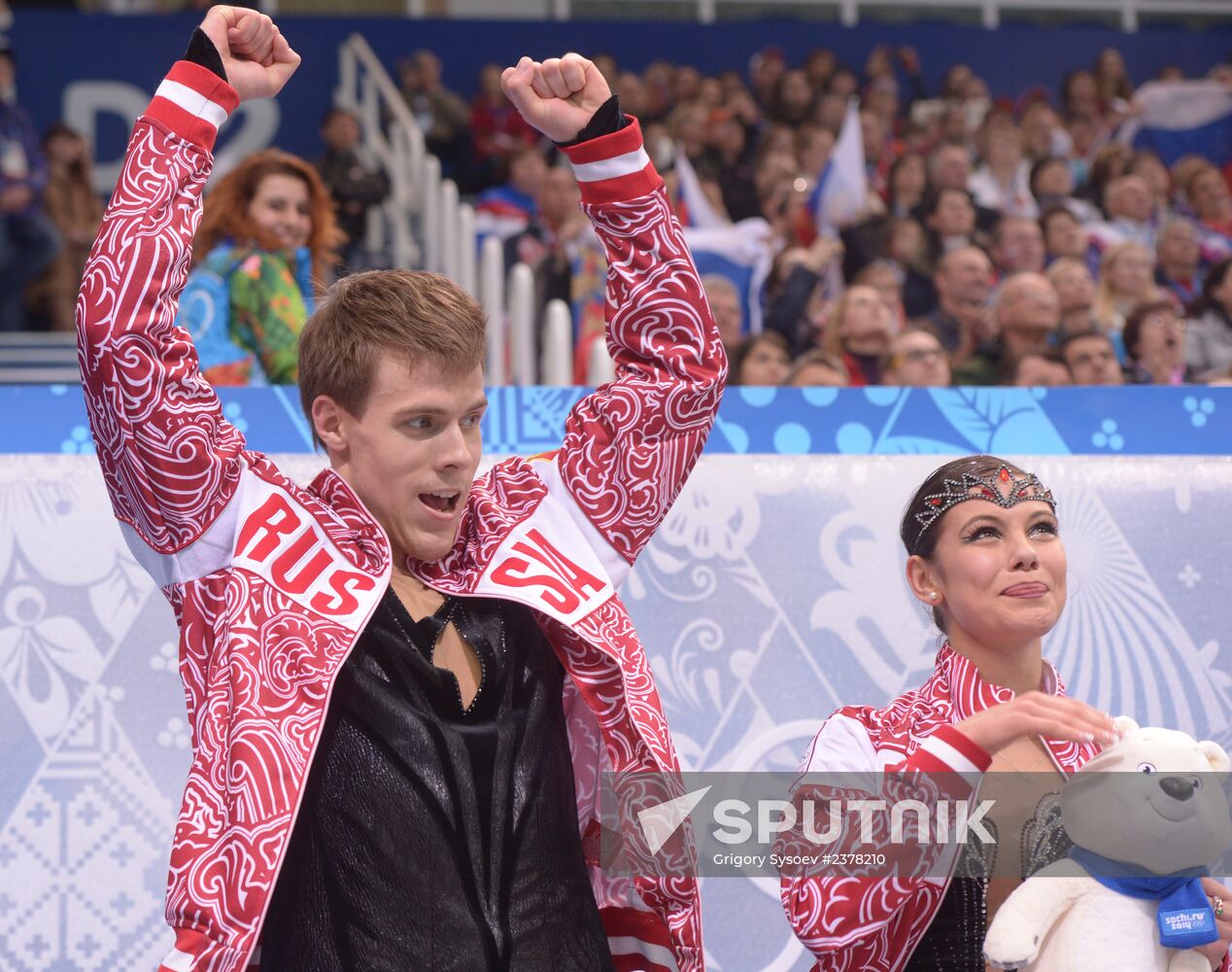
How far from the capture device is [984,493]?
2.08 metres

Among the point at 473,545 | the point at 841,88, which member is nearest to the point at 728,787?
the point at 473,545

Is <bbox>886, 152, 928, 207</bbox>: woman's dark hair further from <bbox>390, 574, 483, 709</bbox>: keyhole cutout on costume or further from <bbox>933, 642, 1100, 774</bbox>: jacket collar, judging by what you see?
<bbox>390, 574, 483, 709</bbox>: keyhole cutout on costume

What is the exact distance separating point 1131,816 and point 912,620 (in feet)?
3.37

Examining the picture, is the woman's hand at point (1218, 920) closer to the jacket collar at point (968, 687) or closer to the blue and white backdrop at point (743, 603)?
the jacket collar at point (968, 687)

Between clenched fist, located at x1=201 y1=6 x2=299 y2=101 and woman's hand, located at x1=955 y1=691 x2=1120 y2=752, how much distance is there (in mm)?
980

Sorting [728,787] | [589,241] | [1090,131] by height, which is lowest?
[728,787]

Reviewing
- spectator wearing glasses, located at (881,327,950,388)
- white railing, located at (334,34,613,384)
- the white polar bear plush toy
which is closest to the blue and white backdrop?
white railing, located at (334,34,613,384)

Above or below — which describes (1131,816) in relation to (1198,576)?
below

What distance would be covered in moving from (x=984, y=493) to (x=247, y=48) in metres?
0.99

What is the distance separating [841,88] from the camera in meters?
8.27

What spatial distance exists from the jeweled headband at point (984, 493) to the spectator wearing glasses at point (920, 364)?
1.97 meters

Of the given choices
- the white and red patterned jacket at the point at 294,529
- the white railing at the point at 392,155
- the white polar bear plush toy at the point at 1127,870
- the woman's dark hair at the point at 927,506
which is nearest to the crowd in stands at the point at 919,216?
the white railing at the point at 392,155

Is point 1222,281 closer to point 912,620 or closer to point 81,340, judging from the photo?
point 912,620

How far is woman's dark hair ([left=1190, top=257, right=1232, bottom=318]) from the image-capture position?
17.4 feet
